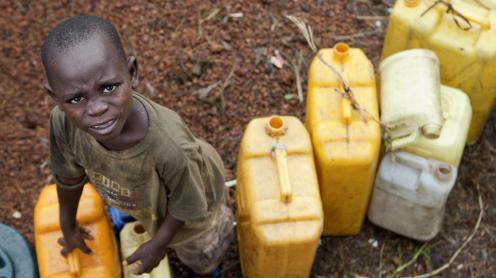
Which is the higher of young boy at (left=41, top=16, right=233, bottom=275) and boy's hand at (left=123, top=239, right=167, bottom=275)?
young boy at (left=41, top=16, right=233, bottom=275)

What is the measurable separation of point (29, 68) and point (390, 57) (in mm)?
2103

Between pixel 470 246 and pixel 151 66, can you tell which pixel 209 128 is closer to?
pixel 151 66

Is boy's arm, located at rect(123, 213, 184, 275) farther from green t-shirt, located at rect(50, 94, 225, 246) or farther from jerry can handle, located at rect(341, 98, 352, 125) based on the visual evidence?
jerry can handle, located at rect(341, 98, 352, 125)

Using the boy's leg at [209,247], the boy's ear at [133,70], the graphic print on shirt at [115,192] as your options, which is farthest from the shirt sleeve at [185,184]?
the boy's leg at [209,247]

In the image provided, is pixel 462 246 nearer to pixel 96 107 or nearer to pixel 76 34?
pixel 96 107

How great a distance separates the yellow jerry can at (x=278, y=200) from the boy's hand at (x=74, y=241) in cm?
67

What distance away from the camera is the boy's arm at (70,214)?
2.37m

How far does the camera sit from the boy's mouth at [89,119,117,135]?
6.23ft

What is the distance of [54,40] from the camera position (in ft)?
5.99

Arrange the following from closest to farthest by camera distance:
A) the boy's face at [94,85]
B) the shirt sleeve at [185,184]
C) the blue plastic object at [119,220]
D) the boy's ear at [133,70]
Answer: the boy's face at [94,85] → the boy's ear at [133,70] → the shirt sleeve at [185,184] → the blue plastic object at [119,220]

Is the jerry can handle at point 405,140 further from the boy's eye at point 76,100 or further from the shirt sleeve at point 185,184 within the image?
the boy's eye at point 76,100

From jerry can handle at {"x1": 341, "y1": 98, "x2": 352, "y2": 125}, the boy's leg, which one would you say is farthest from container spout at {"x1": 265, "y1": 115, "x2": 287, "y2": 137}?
Answer: the boy's leg

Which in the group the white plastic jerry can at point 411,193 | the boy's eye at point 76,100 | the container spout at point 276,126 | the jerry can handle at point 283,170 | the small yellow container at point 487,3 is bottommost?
the white plastic jerry can at point 411,193

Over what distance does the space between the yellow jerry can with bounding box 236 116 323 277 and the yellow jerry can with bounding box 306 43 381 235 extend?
10 cm
